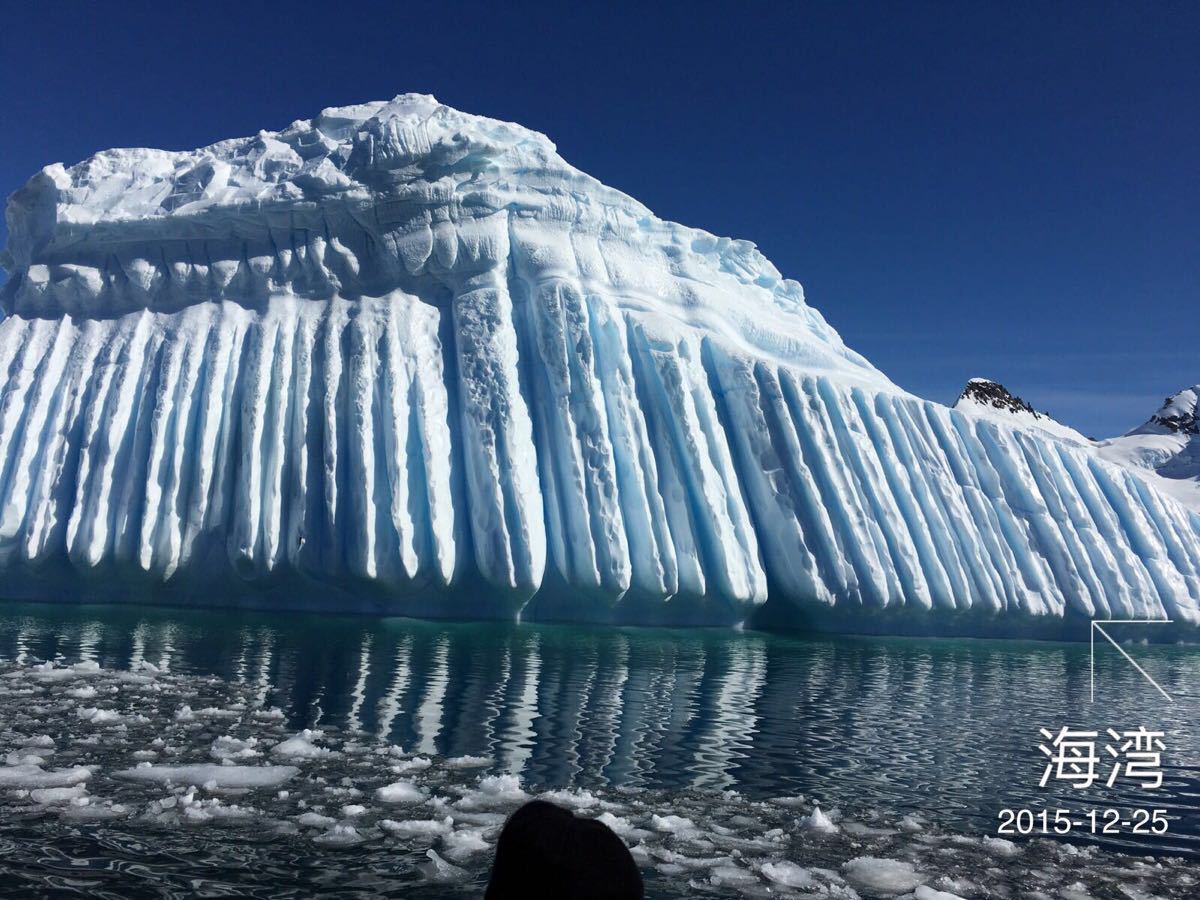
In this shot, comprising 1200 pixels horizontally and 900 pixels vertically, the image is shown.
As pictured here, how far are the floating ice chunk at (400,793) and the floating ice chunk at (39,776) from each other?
151cm

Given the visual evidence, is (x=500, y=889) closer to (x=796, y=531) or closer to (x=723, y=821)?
(x=723, y=821)

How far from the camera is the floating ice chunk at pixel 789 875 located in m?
4.09

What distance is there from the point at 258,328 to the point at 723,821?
565 inches

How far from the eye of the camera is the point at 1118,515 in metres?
17.9

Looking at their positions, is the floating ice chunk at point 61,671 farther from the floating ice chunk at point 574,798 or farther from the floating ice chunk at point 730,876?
the floating ice chunk at point 730,876

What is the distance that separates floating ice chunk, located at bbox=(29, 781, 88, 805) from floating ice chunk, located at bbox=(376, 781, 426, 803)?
1.41 metres

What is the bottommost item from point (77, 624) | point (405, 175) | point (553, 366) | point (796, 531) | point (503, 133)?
point (77, 624)

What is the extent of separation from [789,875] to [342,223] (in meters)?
15.7

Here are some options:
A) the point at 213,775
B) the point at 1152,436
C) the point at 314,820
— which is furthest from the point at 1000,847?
the point at 1152,436

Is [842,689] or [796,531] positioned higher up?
[796,531]

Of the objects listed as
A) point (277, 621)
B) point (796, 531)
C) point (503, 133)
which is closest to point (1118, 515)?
point (796, 531)

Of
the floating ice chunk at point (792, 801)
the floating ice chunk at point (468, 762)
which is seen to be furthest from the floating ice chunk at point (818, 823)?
the floating ice chunk at point (468, 762)

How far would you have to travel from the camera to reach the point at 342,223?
1756 cm
